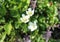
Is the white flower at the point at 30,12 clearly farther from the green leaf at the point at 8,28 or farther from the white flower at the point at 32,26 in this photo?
the green leaf at the point at 8,28

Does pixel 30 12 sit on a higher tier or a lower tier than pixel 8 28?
higher

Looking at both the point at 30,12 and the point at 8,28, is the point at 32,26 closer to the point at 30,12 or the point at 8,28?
the point at 30,12

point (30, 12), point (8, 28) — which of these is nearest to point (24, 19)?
point (30, 12)

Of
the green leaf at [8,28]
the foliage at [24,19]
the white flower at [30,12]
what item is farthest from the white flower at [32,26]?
the green leaf at [8,28]

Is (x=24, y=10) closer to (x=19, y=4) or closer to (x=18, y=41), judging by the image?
(x=19, y=4)

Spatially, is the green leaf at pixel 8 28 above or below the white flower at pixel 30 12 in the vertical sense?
below

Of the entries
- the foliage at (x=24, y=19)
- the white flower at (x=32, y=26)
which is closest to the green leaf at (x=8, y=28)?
the foliage at (x=24, y=19)

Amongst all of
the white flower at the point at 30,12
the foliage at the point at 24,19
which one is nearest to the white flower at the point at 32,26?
the foliage at the point at 24,19

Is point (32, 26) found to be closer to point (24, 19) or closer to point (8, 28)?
point (24, 19)

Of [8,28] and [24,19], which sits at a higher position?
[24,19]

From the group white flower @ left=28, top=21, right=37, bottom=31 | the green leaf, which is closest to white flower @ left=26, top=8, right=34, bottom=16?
white flower @ left=28, top=21, right=37, bottom=31

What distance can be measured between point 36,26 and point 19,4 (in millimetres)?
348

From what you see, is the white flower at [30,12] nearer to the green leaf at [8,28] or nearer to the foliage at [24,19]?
the foliage at [24,19]

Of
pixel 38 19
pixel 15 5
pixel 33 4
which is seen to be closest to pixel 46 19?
pixel 38 19
